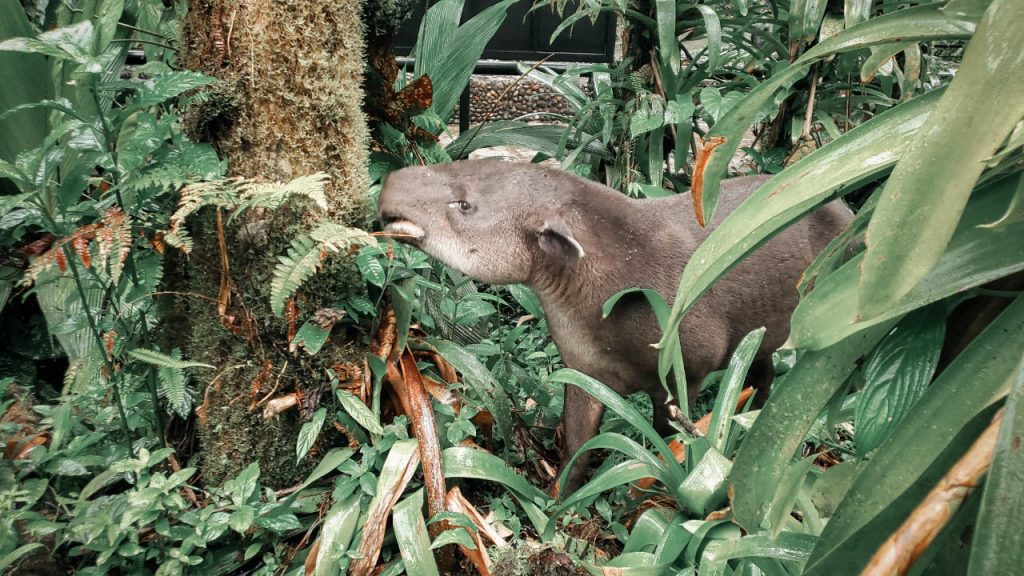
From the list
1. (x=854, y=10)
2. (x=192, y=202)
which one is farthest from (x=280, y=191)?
(x=854, y=10)

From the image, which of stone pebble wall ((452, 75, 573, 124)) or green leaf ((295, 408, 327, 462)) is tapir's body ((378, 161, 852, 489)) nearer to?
green leaf ((295, 408, 327, 462))

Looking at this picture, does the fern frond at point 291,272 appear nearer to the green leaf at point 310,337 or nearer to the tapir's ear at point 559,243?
the green leaf at point 310,337

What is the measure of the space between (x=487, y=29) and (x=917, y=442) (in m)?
3.71

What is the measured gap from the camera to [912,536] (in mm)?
1073

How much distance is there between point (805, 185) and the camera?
1.33m

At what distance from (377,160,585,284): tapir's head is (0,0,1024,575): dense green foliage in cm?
16

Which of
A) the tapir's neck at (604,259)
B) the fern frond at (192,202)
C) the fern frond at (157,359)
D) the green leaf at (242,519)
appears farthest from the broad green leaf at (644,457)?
the fern frond at (192,202)

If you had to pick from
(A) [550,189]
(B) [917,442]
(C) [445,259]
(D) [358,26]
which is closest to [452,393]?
(C) [445,259]

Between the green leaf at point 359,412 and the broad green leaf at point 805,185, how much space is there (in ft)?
5.28

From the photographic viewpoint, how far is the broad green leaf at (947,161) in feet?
3.22

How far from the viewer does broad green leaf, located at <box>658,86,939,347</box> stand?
1.30 meters

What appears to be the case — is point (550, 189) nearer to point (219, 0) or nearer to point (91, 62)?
point (219, 0)

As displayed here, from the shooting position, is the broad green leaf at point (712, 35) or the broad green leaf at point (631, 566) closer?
the broad green leaf at point (631, 566)

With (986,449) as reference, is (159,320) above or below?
below
